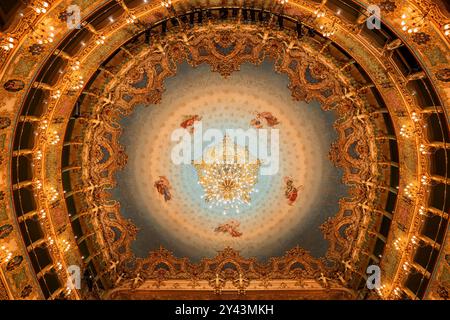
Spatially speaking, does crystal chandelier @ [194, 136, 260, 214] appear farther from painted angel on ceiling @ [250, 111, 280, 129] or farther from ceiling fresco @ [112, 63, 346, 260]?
painted angel on ceiling @ [250, 111, 280, 129]

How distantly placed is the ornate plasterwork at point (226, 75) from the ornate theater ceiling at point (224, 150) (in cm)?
6

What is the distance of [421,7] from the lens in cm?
923

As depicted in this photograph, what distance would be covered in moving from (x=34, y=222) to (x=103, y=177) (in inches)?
135

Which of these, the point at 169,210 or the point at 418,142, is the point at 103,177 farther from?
the point at 418,142

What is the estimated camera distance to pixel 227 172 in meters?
16.0

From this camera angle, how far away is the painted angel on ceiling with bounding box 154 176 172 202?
642 inches

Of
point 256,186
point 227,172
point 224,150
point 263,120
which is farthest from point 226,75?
point 256,186

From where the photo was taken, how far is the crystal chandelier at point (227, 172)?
15922mm

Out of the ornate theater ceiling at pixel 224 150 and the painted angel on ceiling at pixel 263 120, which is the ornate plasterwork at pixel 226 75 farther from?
the painted angel on ceiling at pixel 263 120

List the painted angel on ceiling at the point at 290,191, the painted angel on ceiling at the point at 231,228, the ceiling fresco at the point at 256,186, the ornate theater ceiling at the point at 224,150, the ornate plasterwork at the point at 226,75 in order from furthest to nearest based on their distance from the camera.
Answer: the painted angel on ceiling at the point at 231,228
the painted angel on ceiling at the point at 290,191
the ceiling fresco at the point at 256,186
the ornate plasterwork at the point at 226,75
the ornate theater ceiling at the point at 224,150

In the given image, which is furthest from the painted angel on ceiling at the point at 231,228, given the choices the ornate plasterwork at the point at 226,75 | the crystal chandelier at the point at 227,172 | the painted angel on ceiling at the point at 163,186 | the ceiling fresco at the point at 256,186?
the painted angel on ceiling at the point at 163,186
